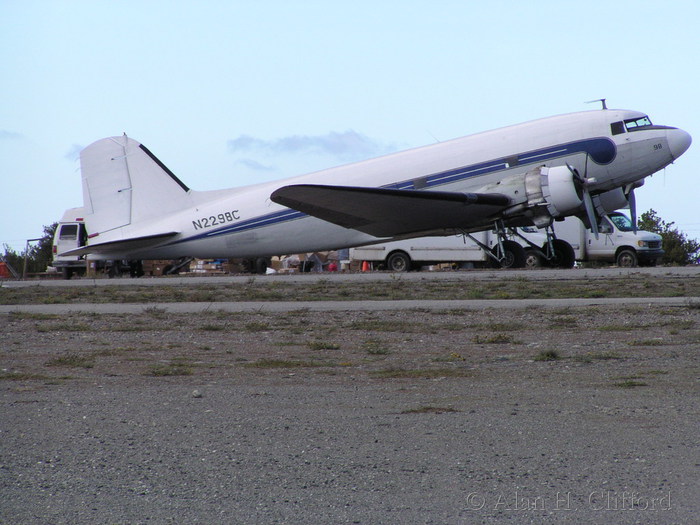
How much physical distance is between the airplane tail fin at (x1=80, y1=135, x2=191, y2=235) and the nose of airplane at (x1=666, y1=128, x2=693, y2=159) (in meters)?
14.4

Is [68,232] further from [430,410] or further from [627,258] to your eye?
[430,410]

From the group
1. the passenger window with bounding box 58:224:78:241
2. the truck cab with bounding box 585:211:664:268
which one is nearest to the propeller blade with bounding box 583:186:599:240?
the truck cab with bounding box 585:211:664:268

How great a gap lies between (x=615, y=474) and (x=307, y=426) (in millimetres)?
1788

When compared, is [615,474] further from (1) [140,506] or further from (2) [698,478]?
(1) [140,506]

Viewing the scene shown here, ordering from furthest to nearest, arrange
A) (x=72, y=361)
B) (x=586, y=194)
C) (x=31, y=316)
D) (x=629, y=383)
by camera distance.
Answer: (x=586, y=194), (x=31, y=316), (x=72, y=361), (x=629, y=383)

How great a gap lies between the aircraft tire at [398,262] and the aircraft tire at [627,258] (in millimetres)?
7905

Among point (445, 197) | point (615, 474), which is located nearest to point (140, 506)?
point (615, 474)

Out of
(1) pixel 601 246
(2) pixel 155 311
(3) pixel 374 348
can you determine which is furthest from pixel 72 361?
(1) pixel 601 246

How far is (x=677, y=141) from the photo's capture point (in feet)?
69.9

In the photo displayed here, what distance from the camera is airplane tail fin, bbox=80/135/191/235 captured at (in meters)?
26.3

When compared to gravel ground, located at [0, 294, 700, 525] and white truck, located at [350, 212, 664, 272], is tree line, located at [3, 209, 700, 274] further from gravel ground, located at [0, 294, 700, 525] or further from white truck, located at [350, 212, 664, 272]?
gravel ground, located at [0, 294, 700, 525]

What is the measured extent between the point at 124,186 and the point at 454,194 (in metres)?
11.7

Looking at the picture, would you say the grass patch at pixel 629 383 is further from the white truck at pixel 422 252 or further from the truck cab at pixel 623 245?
the white truck at pixel 422 252

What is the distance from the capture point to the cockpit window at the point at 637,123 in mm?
21266
